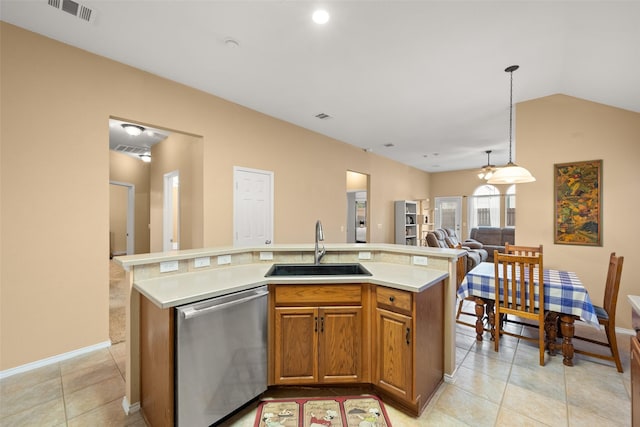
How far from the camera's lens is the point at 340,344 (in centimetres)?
194

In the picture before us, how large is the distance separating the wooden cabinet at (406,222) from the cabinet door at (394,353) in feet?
19.1

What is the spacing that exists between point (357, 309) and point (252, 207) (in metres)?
2.62

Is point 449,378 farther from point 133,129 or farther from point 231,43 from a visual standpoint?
point 133,129

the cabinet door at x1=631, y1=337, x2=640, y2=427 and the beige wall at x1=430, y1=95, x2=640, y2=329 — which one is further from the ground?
the beige wall at x1=430, y1=95, x2=640, y2=329

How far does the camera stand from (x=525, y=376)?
7.34 feet

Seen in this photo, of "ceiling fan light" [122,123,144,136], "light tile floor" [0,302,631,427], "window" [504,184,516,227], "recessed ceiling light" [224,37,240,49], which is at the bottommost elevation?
"light tile floor" [0,302,631,427]

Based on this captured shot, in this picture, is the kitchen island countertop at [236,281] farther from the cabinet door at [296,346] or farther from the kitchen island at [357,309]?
the cabinet door at [296,346]

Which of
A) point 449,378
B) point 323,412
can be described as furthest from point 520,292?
point 323,412

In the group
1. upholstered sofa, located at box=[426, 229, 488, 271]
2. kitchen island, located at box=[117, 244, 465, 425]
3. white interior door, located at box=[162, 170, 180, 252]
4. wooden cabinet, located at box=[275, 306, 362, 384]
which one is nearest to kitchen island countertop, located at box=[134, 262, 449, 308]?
kitchen island, located at box=[117, 244, 465, 425]

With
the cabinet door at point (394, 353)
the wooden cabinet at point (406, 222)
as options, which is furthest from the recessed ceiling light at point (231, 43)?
the wooden cabinet at point (406, 222)

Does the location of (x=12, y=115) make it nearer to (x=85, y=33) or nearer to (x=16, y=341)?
(x=85, y=33)

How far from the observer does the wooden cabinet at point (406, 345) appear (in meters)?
1.75

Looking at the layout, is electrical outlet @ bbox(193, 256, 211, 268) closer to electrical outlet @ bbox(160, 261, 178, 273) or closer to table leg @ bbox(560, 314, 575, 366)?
electrical outlet @ bbox(160, 261, 178, 273)

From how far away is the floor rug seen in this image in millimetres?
1713
